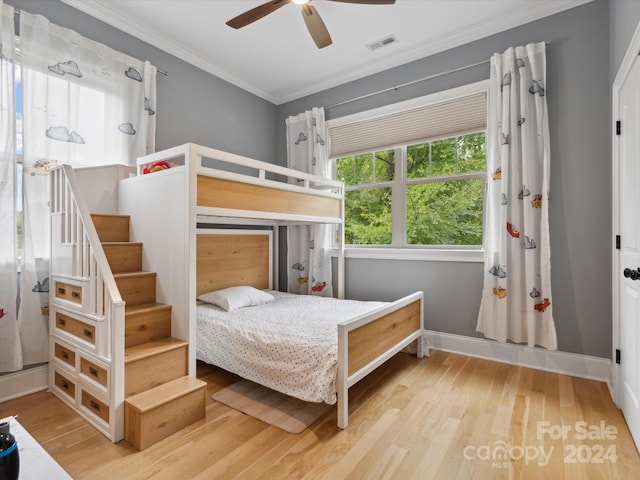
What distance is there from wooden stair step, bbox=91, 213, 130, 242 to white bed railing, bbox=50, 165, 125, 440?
22cm

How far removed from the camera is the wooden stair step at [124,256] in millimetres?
2297

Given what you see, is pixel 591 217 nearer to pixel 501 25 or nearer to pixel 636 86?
pixel 636 86

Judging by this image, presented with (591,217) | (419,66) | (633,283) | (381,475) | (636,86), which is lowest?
(381,475)

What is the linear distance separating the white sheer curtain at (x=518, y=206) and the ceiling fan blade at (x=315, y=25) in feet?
4.84

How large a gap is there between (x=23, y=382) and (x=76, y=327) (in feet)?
2.23

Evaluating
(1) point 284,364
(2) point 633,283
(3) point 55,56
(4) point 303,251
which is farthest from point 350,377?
(3) point 55,56

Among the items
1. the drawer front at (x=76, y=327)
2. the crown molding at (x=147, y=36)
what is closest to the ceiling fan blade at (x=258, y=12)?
the crown molding at (x=147, y=36)

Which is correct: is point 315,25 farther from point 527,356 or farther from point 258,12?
point 527,356

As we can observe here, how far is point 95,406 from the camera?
75.1 inches

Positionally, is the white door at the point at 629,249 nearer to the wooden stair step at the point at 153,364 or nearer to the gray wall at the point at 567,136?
the gray wall at the point at 567,136

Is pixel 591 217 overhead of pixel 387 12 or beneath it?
beneath

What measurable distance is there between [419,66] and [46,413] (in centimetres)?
397

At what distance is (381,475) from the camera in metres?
1.54

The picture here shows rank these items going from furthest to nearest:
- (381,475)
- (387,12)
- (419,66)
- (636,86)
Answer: (419,66), (387,12), (636,86), (381,475)
